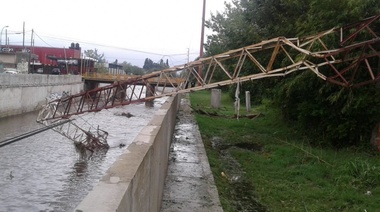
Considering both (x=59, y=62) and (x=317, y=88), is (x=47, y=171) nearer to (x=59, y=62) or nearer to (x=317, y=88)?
(x=317, y=88)

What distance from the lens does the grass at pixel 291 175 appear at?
8414 mm

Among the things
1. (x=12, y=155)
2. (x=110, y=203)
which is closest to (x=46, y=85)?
(x=12, y=155)

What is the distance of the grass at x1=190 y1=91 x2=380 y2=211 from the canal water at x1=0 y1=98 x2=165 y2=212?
4.79 metres

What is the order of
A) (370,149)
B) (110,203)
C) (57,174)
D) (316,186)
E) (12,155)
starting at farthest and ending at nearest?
(12,155), (57,174), (370,149), (316,186), (110,203)

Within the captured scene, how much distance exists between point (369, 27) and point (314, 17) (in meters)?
1.88

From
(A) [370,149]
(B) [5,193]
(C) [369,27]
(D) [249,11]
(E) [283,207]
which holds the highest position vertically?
(D) [249,11]

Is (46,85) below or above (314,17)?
below

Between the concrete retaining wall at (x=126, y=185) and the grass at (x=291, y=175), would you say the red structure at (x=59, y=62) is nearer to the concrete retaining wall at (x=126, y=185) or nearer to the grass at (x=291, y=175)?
the grass at (x=291, y=175)

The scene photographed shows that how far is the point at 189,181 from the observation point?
8969 millimetres

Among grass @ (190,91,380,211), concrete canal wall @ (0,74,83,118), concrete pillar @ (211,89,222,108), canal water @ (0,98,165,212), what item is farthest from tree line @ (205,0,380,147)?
concrete canal wall @ (0,74,83,118)

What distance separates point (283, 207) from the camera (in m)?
8.29

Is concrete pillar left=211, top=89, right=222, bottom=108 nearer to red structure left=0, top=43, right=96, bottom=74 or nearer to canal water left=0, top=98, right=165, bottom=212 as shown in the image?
canal water left=0, top=98, right=165, bottom=212

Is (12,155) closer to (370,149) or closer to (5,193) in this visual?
(5,193)

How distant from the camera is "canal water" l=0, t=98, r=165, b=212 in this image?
1330 centimetres
